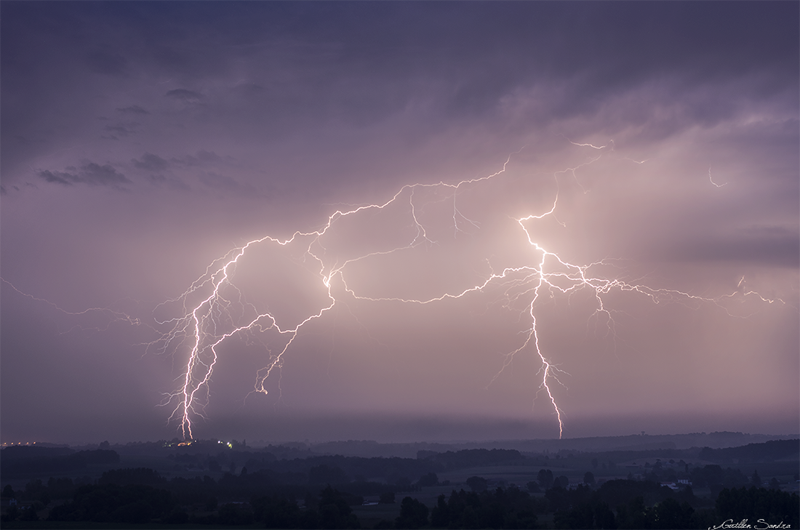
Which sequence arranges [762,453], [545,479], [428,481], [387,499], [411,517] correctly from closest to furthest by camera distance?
[411,517] → [387,499] → [545,479] → [428,481] → [762,453]

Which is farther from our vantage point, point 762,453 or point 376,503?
point 762,453

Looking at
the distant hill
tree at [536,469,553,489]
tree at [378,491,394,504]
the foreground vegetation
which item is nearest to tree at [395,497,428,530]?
the foreground vegetation

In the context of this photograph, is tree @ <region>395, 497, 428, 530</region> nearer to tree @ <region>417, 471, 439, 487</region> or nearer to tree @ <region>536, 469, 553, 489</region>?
tree @ <region>536, 469, 553, 489</region>

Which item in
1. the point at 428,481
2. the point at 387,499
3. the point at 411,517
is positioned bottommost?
the point at 428,481

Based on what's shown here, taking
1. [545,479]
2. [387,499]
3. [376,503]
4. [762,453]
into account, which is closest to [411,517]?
[387,499]

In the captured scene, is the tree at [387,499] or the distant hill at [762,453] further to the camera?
the distant hill at [762,453]

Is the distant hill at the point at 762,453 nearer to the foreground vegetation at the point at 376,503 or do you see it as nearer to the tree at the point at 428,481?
the foreground vegetation at the point at 376,503

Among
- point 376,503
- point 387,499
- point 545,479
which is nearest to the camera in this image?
point 387,499

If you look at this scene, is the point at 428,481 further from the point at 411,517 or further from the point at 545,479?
the point at 411,517

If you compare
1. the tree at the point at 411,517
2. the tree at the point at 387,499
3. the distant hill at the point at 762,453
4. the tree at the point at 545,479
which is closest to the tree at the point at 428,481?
the tree at the point at 545,479

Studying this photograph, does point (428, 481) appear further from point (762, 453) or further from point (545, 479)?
point (762, 453)

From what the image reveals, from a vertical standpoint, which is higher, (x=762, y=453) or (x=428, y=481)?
(x=428, y=481)

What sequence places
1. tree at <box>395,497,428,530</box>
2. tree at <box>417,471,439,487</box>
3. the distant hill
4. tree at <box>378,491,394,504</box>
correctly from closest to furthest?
tree at <box>395,497,428,530</box> → tree at <box>378,491,394,504</box> → tree at <box>417,471,439,487</box> → the distant hill

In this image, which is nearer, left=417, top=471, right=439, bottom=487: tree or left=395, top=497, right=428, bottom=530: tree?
left=395, top=497, right=428, bottom=530: tree
